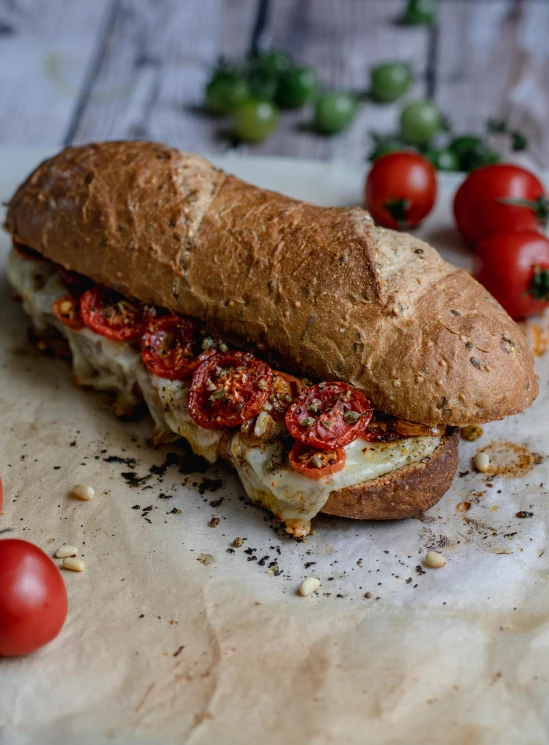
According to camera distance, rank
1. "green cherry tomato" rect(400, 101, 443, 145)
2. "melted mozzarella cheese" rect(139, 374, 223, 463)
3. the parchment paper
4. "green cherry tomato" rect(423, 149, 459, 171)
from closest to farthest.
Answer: the parchment paper, "melted mozzarella cheese" rect(139, 374, 223, 463), "green cherry tomato" rect(423, 149, 459, 171), "green cherry tomato" rect(400, 101, 443, 145)

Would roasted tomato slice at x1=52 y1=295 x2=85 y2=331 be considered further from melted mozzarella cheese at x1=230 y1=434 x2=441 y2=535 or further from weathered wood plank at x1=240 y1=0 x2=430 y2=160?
weathered wood plank at x1=240 y1=0 x2=430 y2=160

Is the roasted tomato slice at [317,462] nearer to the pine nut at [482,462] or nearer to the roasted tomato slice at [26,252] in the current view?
the pine nut at [482,462]

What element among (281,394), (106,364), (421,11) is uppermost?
(421,11)

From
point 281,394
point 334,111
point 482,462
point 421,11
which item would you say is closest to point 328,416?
point 281,394

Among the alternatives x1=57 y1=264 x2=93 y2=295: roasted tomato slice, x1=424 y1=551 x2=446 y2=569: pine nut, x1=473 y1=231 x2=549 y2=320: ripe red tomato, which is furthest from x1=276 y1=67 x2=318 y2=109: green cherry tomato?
x1=424 y1=551 x2=446 y2=569: pine nut

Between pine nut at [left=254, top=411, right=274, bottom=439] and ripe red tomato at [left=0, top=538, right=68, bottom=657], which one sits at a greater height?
pine nut at [left=254, top=411, right=274, bottom=439]

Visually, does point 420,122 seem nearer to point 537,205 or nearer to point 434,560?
point 537,205

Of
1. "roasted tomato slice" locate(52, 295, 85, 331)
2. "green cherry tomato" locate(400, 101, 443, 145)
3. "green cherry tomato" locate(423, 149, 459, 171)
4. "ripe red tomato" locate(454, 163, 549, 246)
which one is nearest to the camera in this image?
"roasted tomato slice" locate(52, 295, 85, 331)

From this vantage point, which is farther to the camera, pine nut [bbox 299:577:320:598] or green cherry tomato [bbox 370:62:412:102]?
green cherry tomato [bbox 370:62:412:102]

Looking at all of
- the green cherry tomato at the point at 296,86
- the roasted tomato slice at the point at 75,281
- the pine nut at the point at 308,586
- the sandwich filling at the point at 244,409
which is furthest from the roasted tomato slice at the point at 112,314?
the green cherry tomato at the point at 296,86
